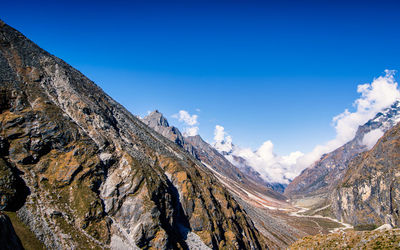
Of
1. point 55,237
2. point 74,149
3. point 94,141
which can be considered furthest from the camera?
point 94,141

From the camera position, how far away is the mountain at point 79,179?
146 feet

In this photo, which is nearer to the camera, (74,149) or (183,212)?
(74,149)

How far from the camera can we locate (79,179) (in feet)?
176

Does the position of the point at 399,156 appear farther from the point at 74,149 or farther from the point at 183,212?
the point at 74,149

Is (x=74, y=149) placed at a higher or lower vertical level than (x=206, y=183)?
higher

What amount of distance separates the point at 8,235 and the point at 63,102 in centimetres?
5376

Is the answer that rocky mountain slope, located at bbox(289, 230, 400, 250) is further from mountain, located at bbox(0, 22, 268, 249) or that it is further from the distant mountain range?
mountain, located at bbox(0, 22, 268, 249)

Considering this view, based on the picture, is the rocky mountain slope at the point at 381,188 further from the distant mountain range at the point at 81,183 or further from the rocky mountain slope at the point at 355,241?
the rocky mountain slope at the point at 355,241

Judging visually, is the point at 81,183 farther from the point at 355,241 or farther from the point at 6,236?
the point at 355,241

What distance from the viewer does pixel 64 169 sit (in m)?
53.3

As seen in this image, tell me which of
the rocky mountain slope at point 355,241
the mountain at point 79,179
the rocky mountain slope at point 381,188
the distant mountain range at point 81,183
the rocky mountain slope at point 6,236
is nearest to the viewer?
the rocky mountain slope at point 355,241

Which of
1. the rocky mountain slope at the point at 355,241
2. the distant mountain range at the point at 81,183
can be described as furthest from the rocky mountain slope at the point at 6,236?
the rocky mountain slope at the point at 355,241

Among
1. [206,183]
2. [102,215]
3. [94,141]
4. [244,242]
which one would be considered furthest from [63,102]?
[244,242]

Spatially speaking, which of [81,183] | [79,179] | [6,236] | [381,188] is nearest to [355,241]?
[6,236]
